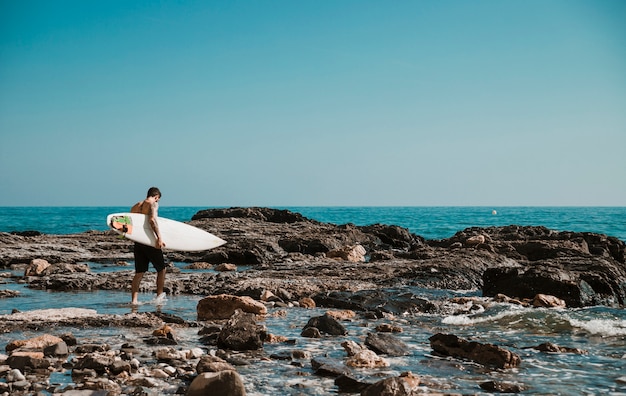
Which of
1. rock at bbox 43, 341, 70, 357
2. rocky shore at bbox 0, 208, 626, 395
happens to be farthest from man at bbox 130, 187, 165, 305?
rock at bbox 43, 341, 70, 357

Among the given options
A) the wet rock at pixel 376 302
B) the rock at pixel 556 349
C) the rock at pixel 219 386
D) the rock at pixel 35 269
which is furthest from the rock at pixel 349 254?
the rock at pixel 219 386

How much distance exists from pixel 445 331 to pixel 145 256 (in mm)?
6013

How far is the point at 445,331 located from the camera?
9.84 metres

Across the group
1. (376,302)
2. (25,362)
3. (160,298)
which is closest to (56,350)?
(25,362)

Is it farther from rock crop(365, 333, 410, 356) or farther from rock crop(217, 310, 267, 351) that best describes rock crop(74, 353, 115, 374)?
rock crop(365, 333, 410, 356)

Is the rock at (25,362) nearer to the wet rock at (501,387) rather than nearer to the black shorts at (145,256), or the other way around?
the wet rock at (501,387)

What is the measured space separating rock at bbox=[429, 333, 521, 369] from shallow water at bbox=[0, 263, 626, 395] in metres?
0.16

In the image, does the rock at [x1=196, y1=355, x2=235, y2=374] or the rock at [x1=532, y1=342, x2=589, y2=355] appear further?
the rock at [x1=532, y1=342, x2=589, y2=355]

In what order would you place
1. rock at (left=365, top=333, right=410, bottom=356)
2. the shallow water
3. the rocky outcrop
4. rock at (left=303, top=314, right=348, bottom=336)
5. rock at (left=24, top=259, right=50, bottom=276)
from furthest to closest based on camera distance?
1. rock at (left=24, top=259, right=50, bottom=276)
2. the rocky outcrop
3. rock at (left=303, top=314, right=348, bottom=336)
4. rock at (left=365, top=333, right=410, bottom=356)
5. the shallow water

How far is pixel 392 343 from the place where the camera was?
8.06 m

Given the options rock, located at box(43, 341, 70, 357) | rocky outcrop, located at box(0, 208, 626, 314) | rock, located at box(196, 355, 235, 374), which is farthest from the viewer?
rocky outcrop, located at box(0, 208, 626, 314)

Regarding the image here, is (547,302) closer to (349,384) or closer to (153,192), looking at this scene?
(349,384)

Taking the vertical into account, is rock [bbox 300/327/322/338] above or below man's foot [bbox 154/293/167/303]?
above

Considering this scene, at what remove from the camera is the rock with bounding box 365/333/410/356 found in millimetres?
7823
